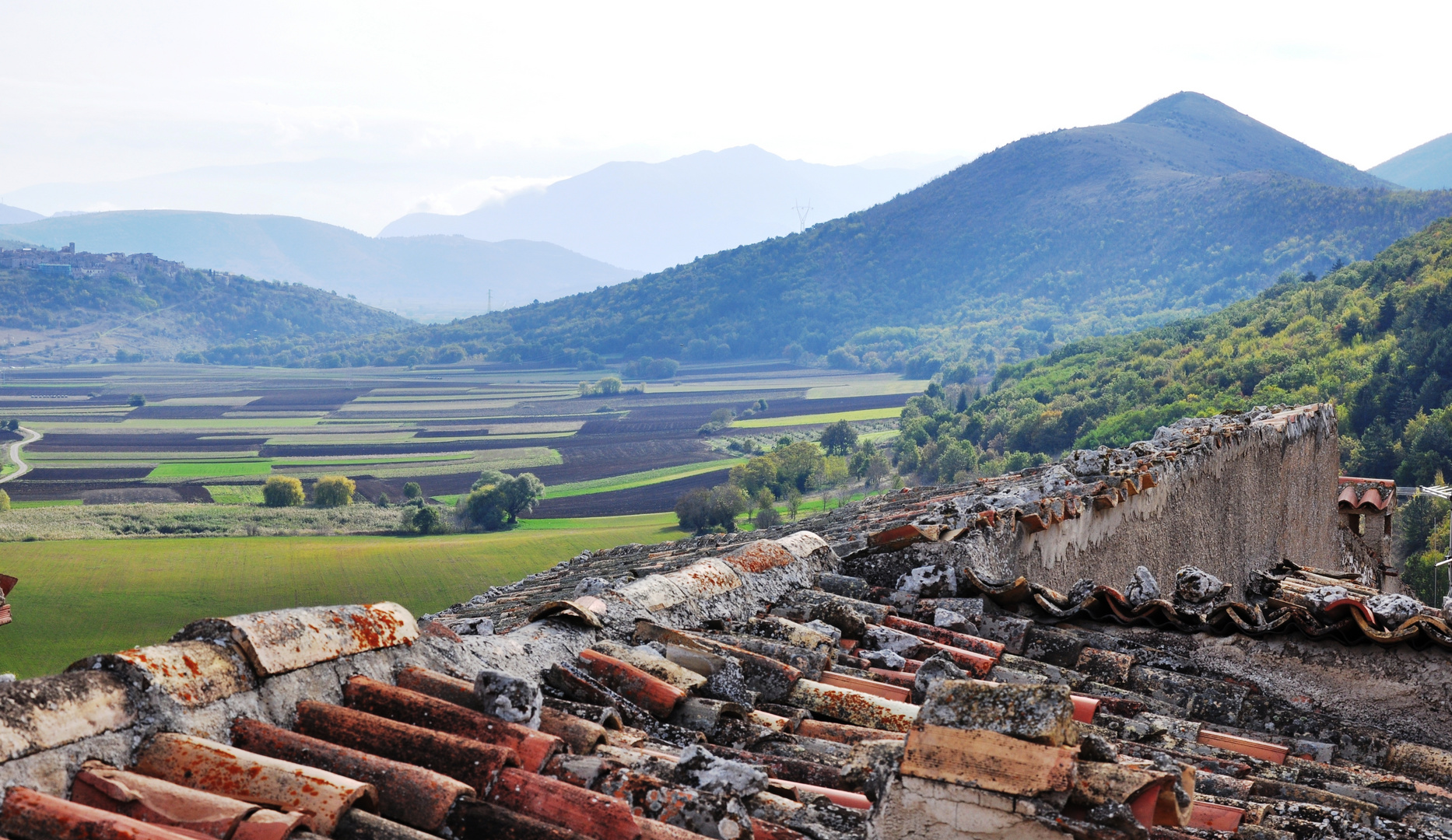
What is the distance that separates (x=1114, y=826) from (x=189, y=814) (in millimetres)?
2303

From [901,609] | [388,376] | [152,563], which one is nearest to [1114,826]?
[901,609]

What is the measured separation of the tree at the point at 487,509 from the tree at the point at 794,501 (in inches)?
842

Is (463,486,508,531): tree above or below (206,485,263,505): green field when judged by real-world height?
below

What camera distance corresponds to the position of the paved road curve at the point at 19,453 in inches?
3757

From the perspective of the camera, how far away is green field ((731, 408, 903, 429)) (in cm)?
12800

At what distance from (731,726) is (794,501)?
267 ft

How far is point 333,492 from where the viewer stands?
8600 centimetres

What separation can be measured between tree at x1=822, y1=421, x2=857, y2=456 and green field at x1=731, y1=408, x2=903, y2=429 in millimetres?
17807

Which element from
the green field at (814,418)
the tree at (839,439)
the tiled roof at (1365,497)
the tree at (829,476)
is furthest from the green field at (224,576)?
the green field at (814,418)

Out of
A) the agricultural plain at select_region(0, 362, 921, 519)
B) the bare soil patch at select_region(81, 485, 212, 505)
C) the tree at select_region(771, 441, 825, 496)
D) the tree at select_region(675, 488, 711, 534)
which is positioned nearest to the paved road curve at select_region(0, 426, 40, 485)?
the agricultural plain at select_region(0, 362, 921, 519)

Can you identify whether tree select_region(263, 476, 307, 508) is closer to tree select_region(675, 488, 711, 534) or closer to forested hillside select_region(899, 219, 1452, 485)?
tree select_region(675, 488, 711, 534)

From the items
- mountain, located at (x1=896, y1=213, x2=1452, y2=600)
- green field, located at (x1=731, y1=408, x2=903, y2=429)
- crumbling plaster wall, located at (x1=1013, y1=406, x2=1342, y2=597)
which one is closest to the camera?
crumbling plaster wall, located at (x1=1013, y1=406, x2=1342, y2=597)

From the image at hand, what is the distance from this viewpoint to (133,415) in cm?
13825

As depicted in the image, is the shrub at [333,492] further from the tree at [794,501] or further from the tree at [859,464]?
the tree at [859,464]
